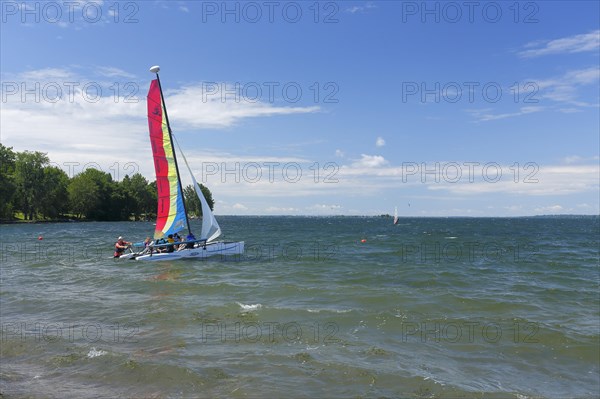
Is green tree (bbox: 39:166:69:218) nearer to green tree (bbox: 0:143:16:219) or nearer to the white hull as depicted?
green tree (bbox: 0:143:16:219)

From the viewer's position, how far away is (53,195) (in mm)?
114562

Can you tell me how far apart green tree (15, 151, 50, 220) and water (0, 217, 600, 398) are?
94089 millimetres

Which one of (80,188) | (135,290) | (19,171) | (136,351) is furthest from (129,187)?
(136,351)

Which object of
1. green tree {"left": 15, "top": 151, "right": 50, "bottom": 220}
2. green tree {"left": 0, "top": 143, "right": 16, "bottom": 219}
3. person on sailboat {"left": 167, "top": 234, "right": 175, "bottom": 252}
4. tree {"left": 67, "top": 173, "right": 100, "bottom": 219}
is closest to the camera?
person on sailboat {"left": 167, "top": 234, "right": 175, "bottom": 252}

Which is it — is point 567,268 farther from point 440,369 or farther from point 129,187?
point 129,187

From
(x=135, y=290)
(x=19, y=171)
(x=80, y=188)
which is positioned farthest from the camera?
(x=80, y=188)

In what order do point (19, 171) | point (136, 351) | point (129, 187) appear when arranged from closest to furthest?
point (136, 351) < point (19, 171) < point (129, 187)

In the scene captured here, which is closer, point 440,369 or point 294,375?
point 294,375

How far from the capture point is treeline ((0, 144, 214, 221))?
106 meters

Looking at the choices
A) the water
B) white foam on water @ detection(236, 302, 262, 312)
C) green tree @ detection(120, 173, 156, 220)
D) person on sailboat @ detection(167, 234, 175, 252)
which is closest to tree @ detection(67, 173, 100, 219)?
green tree @ detection(120, 173, 156, 220)

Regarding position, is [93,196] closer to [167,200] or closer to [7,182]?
[7,182]

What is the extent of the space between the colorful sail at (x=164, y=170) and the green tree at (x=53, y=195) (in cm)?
9300

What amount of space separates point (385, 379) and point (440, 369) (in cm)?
165

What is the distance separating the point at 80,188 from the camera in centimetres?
12512
